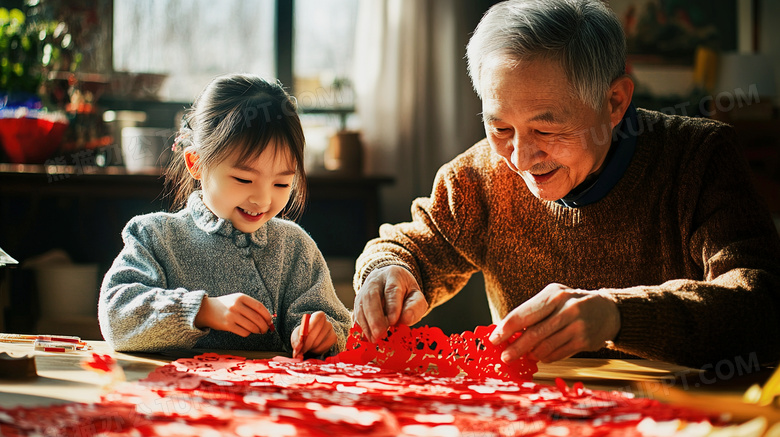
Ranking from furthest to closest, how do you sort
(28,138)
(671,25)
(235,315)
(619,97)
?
(671,25) → (28,138) → (619,97) → (235,315)

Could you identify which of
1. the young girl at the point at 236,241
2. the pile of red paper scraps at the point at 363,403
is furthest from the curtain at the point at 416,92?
the pile of red paper scraps at the point at 363,403

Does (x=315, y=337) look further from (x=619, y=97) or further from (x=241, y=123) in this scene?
(x=619, y=97)

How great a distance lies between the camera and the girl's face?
120cm

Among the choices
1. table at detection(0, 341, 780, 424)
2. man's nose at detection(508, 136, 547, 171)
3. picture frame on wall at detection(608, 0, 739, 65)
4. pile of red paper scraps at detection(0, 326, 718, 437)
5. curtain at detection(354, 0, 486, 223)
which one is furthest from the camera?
picture frame on wall at detection(608, 0, 739, 65)

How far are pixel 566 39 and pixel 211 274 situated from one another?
2.33 ft

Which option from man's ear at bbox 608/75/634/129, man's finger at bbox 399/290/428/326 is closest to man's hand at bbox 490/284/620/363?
man's finger at bbox 399/290/428/326

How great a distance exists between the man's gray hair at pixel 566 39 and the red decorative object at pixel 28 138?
2.09 meters

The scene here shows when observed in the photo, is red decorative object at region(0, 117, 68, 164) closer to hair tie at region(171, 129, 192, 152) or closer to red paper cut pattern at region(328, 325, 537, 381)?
hair tie at region(171, 129, 192, 152)

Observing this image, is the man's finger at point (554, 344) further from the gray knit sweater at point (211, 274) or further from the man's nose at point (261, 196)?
the man's nose at point (261, 196)

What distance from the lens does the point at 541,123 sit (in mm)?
1147

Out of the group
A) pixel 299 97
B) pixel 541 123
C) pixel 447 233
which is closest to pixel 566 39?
pixel 541 123

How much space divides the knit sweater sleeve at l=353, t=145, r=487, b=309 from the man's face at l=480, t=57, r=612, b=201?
24 centimetres

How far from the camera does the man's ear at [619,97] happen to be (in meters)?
1.23

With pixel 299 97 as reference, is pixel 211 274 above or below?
below
